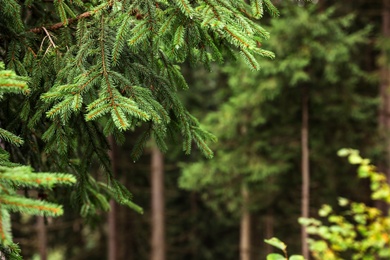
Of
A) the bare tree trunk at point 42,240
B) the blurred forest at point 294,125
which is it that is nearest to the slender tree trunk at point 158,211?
the blurred forest at point 294,125

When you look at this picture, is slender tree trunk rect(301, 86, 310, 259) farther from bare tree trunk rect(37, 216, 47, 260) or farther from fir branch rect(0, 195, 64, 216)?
fir branch rect(0, 195, 64, 216)

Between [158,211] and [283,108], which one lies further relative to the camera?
[158,211]

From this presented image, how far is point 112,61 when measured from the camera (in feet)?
7.75

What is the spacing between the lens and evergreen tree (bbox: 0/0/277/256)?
2135 millimetres

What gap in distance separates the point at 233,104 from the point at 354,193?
477cm

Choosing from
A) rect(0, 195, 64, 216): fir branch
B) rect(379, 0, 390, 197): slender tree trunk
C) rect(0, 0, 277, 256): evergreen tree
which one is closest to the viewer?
rect(0, 195, 64, 216): fir branch

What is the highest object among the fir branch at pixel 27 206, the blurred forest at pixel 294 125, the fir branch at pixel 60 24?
the blurred forest at pixel 294 125

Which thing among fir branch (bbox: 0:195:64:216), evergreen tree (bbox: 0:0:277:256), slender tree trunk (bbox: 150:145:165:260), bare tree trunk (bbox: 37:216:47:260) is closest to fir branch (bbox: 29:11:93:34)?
evergreen tree (bbox: 0:0:277:256)

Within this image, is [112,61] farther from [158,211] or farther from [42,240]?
[158,211]

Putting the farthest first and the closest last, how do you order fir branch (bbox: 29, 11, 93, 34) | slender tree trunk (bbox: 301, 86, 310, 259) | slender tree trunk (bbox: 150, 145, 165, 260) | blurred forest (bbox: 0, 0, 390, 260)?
1. slender tree trunk (bbox: 150, 145, 165, 260)
2. slender tree trunk (bbox: 301, 86, 310, 259)
3. blurred forest (bbox: 0, 0, 390, 260)
4. fir branch (bbox: 29, 11, 93, 34)

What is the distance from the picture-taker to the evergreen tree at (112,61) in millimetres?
2135

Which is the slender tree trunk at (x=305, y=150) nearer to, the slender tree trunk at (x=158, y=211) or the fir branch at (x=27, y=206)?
the slender tree trunk at (x=158, y=211)

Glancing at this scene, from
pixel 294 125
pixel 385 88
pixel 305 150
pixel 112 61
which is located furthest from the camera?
pixel 385 88

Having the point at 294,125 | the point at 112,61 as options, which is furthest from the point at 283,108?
the point at 112,61
